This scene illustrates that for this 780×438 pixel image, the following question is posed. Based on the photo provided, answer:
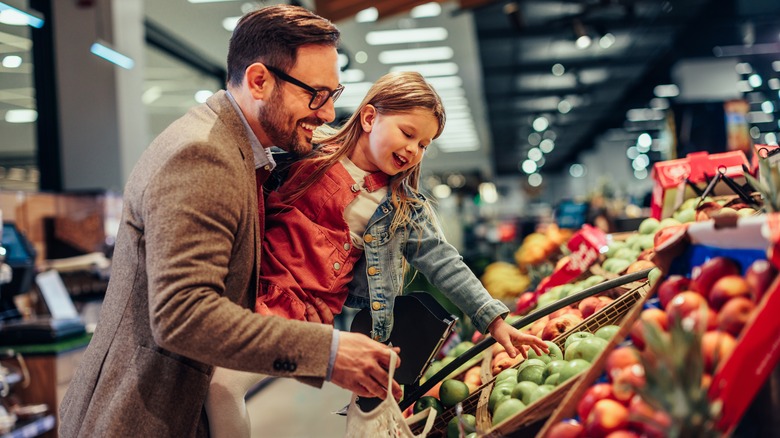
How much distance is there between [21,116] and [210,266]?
19.3ft

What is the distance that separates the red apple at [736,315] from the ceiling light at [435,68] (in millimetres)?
12602

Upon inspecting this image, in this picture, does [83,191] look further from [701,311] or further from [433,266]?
[701,311]

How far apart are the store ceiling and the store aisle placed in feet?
12.4

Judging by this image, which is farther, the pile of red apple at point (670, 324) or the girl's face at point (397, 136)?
the girl's face at point (397, 136)

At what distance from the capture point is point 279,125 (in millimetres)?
1646

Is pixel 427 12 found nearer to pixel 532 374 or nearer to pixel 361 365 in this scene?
pixel 532 374

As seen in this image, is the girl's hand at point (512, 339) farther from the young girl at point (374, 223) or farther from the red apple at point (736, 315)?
the red apple at point (736, 315)

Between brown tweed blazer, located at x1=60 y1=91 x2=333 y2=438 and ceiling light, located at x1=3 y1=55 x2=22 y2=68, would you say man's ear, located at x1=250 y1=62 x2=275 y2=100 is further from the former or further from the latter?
ceiling light, located at x1=3 y1=55 x2=22 y2=68

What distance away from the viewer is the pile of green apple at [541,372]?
1585 mm

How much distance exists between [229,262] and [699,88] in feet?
44.6

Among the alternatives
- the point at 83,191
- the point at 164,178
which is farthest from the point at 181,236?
the point at 83,191

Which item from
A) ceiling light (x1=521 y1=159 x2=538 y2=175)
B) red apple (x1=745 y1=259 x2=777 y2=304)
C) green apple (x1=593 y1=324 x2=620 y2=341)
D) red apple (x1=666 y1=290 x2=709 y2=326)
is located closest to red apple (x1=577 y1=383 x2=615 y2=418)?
red apple (x1=666 y1=290 x2=709 y2=326)

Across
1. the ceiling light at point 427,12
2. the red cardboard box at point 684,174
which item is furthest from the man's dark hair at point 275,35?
the ceiling light at point 427,12

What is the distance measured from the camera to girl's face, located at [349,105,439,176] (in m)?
1.90
